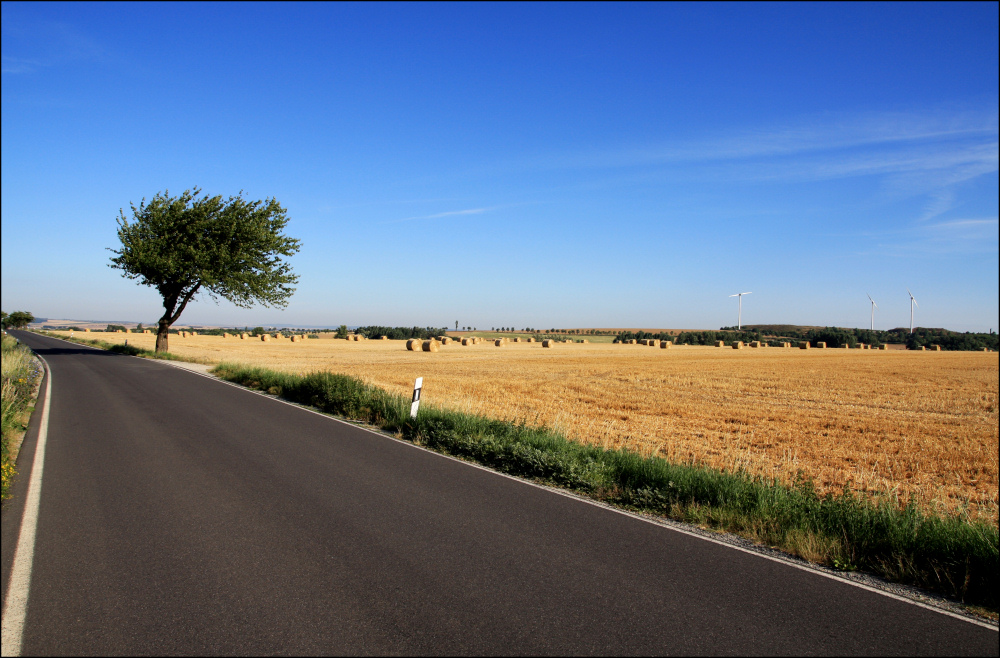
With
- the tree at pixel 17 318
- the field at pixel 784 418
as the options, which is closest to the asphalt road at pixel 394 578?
the field at pixel 784 418

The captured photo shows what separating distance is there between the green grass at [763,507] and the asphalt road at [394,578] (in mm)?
663

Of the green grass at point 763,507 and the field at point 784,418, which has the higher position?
the green grass at point 763,507

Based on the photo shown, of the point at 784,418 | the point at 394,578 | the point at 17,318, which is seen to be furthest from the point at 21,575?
the point at 17,318

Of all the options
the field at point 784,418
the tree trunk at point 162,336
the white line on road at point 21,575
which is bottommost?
the field at point 784,418

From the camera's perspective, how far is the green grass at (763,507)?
5.06 meters

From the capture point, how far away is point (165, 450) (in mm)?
9125

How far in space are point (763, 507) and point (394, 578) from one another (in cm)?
412

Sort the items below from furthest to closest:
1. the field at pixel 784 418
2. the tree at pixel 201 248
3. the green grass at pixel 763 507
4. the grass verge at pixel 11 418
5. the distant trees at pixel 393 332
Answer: the distant trees at pixel 393 332 → the tree at pixel 201 248 → the field at pixel 784 418 → the grass verge at pixel 11 418 → the green grass at pixel 763 507

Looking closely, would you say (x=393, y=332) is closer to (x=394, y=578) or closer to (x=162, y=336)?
(x=162, y=336)

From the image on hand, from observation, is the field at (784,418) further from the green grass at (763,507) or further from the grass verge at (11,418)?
the grass verge at (11,418)

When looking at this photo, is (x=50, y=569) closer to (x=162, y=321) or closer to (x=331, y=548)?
(x=331, y=548)

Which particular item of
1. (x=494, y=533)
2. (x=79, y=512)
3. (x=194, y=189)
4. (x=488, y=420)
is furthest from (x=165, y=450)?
(x=194, y=189)

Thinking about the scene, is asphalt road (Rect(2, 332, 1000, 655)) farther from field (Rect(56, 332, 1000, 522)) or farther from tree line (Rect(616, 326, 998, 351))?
tree line (Rect(616, 326, 998, 351))

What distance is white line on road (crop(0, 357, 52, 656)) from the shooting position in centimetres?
364
